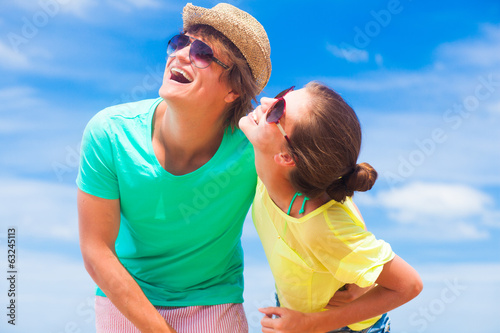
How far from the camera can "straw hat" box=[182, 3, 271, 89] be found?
384 cm

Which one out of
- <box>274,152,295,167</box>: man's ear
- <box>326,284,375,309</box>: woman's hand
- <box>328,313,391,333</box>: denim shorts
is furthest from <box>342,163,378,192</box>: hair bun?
<box>328,313,391,333</box>: denim shorts

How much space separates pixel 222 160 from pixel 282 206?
635mm

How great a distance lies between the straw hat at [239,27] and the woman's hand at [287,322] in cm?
164

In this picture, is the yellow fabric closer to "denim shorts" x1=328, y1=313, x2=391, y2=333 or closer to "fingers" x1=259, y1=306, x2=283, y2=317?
"denim shorts" x1=328, y1=313, x2=391, y2=333

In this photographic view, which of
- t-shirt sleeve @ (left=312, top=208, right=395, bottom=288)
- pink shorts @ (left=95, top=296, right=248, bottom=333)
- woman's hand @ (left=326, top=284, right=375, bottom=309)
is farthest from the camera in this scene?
pink shorts @ (left=95, top=296, right=248, bottom=333)

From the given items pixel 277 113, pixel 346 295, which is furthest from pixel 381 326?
pixel 277 113

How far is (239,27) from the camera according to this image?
12.6 ft

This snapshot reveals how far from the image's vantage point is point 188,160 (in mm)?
3992

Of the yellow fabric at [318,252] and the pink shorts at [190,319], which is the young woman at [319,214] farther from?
the pink shorts at [190,319]

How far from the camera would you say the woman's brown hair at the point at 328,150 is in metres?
3.25

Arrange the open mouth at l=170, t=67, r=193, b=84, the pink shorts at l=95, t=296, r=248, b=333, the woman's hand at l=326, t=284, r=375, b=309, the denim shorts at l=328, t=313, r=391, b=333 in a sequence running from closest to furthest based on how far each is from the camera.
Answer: the woman's hand at l=326, t=284, r=375, b=309
the denim shorts at l=328, t=313, r=391, b=333
the open mouth at l=170, t=67, r=193, b=84
the pink shorts at l=95, t=296, r=248, b=333

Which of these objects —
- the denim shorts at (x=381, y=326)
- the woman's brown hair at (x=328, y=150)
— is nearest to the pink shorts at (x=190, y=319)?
the denim shorts at (x=381, y=326)

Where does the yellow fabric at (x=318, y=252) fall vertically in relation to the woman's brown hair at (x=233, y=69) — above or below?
below

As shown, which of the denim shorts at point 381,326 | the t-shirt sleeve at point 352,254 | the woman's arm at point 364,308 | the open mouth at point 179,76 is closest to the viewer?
the t-shirt sleeve at point 352,254
